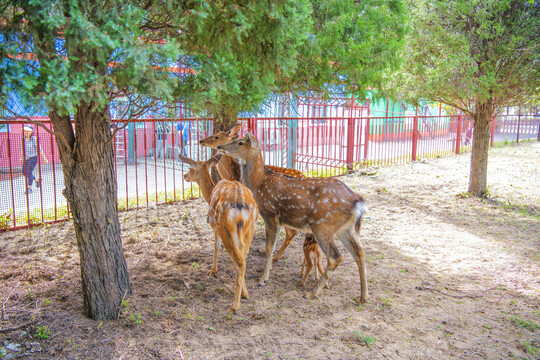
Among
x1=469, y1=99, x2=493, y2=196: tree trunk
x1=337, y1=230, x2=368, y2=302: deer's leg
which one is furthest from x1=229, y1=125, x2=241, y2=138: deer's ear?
x1=469, y1=99, x2=493, y2=196: tree trunk

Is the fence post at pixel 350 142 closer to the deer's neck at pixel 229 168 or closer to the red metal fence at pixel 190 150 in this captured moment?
the red metal fence at pixel 190 150

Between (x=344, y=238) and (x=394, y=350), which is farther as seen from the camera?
(x=344, y=238)

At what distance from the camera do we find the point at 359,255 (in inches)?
193

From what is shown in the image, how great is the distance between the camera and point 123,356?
142 inches

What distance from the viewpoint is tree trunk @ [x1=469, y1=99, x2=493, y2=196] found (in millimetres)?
9773

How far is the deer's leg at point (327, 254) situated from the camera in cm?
480

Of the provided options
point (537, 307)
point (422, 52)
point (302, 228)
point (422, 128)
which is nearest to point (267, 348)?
point (302, 228)

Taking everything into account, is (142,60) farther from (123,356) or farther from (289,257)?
(289,257)

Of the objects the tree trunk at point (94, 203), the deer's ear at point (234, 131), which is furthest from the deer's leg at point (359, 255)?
the deer's ear at point (234, 131)

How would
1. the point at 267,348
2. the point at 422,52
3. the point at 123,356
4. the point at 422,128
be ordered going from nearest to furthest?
the point at 123,356, the point at 267,348, the point at 422,52, the point at 422,128

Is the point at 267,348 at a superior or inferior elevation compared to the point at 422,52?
inferior

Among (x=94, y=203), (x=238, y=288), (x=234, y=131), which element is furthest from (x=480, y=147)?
(x=94, y=203)

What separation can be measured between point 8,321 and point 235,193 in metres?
2.51

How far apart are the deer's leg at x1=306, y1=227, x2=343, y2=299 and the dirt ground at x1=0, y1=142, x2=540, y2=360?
13cm
